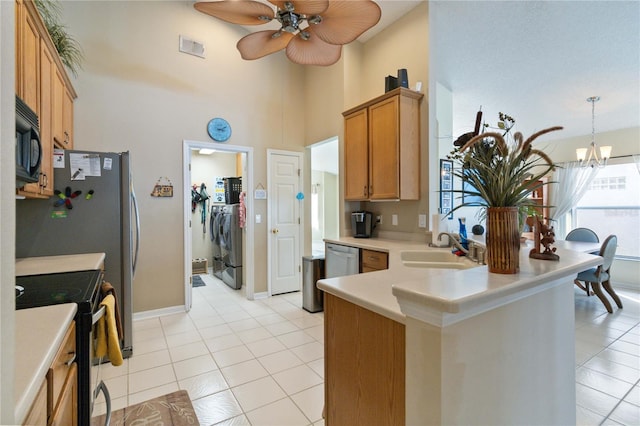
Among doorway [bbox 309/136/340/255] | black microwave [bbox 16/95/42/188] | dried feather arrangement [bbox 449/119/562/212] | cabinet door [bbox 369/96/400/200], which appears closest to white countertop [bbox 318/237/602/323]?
dried feather arrangement [bbox 449/119/562/212]

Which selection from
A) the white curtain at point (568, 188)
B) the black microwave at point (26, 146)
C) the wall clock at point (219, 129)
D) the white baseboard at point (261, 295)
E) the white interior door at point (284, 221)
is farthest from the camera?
the white curtain at point (568, 188)

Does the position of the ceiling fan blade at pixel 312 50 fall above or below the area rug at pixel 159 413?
above

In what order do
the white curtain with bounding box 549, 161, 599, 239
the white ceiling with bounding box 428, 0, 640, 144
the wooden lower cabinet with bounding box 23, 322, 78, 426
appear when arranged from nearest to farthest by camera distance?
the wooden lower cabinet with bounding box 23, 322, 78, 426, the white ceiling with bounding box 428, 0, 640, 144, the white curtain with bounding box 549, 161, 599, 239

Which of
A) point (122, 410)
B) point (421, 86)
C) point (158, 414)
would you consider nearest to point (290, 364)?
point (158, 414)

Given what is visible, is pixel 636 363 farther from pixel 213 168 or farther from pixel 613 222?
pixel 213 168

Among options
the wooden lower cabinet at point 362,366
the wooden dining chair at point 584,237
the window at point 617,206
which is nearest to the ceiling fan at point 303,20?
the wooden lower cabinet at point 362,366

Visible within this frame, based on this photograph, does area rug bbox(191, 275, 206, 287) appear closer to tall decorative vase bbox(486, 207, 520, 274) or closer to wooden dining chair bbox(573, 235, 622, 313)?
tall decorative vase bbox(486, 207, 520, 274)

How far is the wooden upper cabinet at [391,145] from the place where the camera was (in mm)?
3176

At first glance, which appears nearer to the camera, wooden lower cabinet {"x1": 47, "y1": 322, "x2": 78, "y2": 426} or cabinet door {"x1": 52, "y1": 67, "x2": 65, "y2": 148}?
wooden lower cabinet {"x1": 47, "y1": 322, "x2": 78, "y2": 426}

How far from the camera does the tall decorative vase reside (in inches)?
43.1

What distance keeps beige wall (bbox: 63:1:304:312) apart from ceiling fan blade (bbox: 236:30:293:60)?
1.55m

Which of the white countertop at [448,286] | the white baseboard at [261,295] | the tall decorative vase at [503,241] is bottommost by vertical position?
the white baseboard at [261,295]

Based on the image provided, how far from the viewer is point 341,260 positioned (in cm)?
346

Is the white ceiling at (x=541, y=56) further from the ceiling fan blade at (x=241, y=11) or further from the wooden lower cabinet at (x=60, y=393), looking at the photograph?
the wooden lower cabinet at (x=60, y=393)
